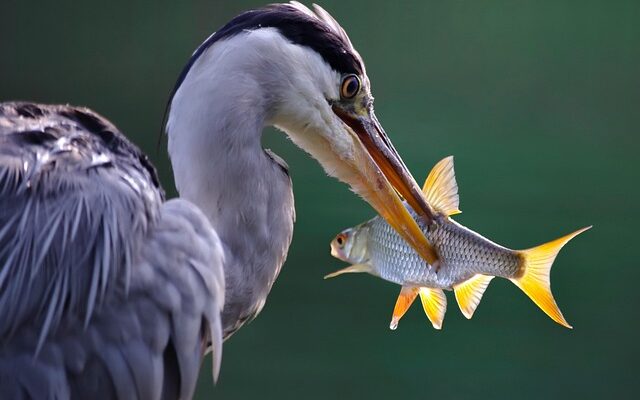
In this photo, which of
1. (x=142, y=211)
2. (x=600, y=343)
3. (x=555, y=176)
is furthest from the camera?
(x=555, y=176)

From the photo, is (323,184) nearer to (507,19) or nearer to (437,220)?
(507,19)

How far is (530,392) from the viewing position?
2744 mm

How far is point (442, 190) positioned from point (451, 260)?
11 cm

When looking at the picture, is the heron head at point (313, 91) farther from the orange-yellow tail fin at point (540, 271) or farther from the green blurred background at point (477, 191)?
the green blurred background at point (477, 191)

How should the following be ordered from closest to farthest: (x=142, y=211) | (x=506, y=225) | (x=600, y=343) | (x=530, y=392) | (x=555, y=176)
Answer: (x=142, y=211)
(x=530, y=392)
(x=600, y=343)
(x=506, y=225)
(x=555, y=176)

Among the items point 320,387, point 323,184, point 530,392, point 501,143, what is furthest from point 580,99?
point 320,387

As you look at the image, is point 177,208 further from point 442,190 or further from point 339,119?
point 442,190

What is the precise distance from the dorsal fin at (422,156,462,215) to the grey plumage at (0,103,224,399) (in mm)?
382

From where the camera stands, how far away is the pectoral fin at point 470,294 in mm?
1436

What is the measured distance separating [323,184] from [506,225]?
64cm

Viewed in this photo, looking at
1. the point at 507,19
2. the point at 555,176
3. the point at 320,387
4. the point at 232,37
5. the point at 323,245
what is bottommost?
the point at 320,387

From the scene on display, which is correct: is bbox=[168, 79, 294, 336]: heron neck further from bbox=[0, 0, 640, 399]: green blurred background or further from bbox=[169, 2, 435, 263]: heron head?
bbox=[0, 0, 640, 399]: green blurred background

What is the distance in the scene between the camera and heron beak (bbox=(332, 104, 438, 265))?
4.36ft

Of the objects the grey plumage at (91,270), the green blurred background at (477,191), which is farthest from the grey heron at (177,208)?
the green blurred background at (477,191)
